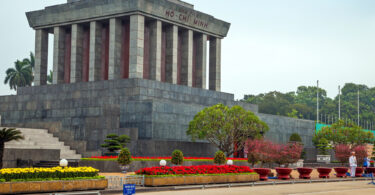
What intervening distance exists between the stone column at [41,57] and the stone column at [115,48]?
417 inches

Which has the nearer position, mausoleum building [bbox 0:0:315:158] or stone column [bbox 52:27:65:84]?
mausoleum building [bbox 0:0:315:158]

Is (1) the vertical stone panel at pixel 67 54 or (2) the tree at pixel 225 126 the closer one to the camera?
(2) the tree at pixel 225 126

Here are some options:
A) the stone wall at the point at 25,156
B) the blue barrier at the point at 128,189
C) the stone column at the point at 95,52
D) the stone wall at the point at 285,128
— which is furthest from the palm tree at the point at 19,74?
the blue barrier at the point at 128,189

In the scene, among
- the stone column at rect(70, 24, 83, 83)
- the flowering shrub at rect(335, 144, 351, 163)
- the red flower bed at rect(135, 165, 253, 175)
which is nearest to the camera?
the red flower bed at rect(135, 165, 253, 175)

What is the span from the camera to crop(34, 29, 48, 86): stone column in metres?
62.0

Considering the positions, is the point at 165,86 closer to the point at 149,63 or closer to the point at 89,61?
the point at 149,63

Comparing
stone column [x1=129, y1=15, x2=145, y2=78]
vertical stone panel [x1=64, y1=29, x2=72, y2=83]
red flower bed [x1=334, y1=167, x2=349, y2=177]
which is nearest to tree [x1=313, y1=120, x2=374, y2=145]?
red flower bed [x1=334, y1=167, x2=349, y2=177]

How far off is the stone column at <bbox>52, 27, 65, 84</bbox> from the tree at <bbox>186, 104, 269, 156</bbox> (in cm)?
2053

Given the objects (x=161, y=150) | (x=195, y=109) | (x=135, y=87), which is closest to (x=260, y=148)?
(x=161, y=150)

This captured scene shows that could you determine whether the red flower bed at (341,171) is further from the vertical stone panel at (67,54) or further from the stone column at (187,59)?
the vertical stone panel at (67,54)

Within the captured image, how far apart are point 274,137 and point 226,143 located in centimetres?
1579

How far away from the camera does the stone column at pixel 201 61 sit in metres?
63.9

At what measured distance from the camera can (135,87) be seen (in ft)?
171

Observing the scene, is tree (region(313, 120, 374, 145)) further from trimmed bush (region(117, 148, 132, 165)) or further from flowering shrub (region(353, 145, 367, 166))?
trimmed bush (region(117, 148, 132, 165))
